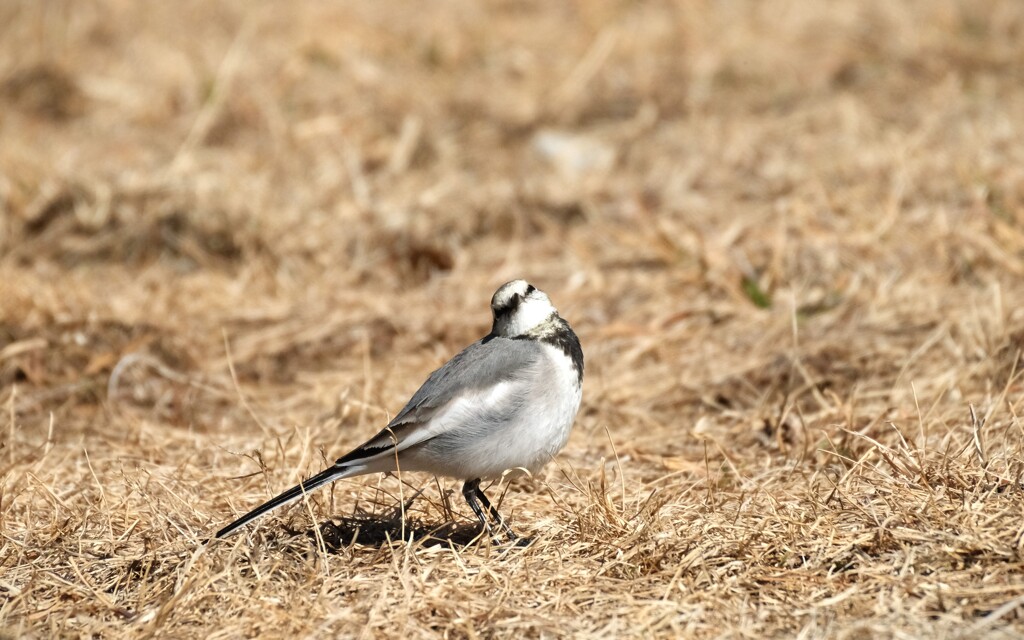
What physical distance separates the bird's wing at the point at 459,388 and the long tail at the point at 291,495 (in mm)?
41

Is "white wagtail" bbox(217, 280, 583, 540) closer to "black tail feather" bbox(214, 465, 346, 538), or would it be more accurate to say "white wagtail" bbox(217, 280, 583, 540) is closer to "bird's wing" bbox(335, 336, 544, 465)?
"bird's wing" bbox(335, 336, 544, 465)

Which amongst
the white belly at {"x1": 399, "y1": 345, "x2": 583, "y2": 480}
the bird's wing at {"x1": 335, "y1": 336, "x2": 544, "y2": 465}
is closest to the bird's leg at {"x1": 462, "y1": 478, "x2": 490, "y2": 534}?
the white belly at {"x1": 399, "y1": 345, "x2": 583, "y2": 480}

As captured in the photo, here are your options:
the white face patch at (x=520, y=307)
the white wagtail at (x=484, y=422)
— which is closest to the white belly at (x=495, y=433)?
the white wagtail at (x=484, y=422)

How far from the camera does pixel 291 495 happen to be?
3469mm

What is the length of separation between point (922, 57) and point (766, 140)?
67.0 inches

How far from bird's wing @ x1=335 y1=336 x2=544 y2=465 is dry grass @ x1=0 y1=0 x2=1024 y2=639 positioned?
319 millimetres

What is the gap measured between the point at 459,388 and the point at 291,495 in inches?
26.0

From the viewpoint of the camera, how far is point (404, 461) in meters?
3.78

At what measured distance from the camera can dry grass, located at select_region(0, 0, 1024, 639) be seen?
3.26 meters

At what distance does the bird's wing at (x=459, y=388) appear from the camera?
369cm

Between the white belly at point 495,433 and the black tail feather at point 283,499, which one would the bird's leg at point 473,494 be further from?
the black tail feather at point 283,499

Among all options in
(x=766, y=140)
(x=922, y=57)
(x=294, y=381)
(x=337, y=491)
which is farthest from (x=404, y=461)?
(x=922, y=57)

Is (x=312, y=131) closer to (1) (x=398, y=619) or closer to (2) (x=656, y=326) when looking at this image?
(2) (x=656, y=326)

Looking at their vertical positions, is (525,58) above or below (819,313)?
above
